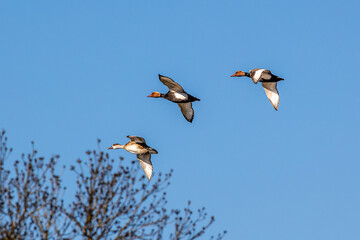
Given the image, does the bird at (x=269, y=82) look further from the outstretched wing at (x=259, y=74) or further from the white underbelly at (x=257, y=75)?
the white underbelly at (x=257, y=75)

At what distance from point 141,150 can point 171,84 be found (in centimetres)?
244

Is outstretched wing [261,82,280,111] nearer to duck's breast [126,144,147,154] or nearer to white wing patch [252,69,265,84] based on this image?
white wing patch [252,69,265,84]

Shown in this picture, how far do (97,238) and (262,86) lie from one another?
10.6m

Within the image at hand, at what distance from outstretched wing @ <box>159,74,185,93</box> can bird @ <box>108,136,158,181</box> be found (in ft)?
6.26

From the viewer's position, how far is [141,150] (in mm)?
24141

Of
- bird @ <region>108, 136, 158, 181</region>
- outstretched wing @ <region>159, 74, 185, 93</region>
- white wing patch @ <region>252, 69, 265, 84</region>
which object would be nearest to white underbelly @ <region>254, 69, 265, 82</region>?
white wing patch @ <region>252, 69, 265, 84</region>

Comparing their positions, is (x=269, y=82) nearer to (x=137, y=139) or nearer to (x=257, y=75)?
(x=257, y=75)

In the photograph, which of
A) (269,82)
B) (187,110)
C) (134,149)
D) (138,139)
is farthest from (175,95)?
(269,82)

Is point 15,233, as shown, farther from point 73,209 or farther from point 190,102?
point 190,102

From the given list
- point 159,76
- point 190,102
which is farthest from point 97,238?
point 190,102

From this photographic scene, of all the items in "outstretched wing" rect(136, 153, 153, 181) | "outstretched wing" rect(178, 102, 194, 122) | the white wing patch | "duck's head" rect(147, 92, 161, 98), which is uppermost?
the white wing patch

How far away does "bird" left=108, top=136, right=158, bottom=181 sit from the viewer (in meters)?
23.8

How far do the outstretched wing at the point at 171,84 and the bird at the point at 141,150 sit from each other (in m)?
1.91

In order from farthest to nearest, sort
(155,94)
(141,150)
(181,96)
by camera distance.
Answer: (155,94) < (141,150) < (181,96)
